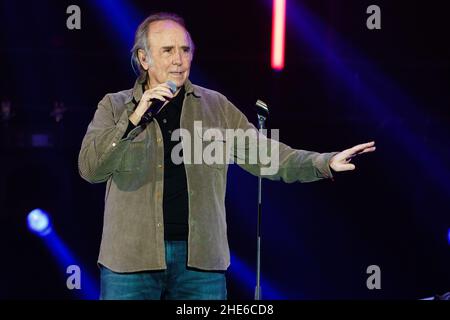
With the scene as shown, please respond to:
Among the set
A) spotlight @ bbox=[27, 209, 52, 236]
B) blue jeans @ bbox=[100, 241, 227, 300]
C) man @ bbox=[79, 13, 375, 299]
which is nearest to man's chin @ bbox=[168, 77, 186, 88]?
man @ bbox=[79, 13, 375, 299]

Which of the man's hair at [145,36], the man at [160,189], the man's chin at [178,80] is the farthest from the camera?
the man's hair at [145,36]

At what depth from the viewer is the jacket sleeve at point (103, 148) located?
2.83 m

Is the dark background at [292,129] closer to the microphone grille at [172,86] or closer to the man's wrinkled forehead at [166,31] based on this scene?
the man's wrinkled forehead at [166,31]

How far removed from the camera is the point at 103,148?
9.30 ft

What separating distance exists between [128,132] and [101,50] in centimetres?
225

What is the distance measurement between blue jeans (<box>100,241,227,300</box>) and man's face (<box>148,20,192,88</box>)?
67cm

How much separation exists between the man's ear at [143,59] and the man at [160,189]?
3 cm

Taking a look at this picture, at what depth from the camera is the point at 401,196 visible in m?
5.23

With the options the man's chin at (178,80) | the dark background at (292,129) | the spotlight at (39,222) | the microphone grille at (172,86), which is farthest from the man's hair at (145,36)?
the spotlight at (39,222)
